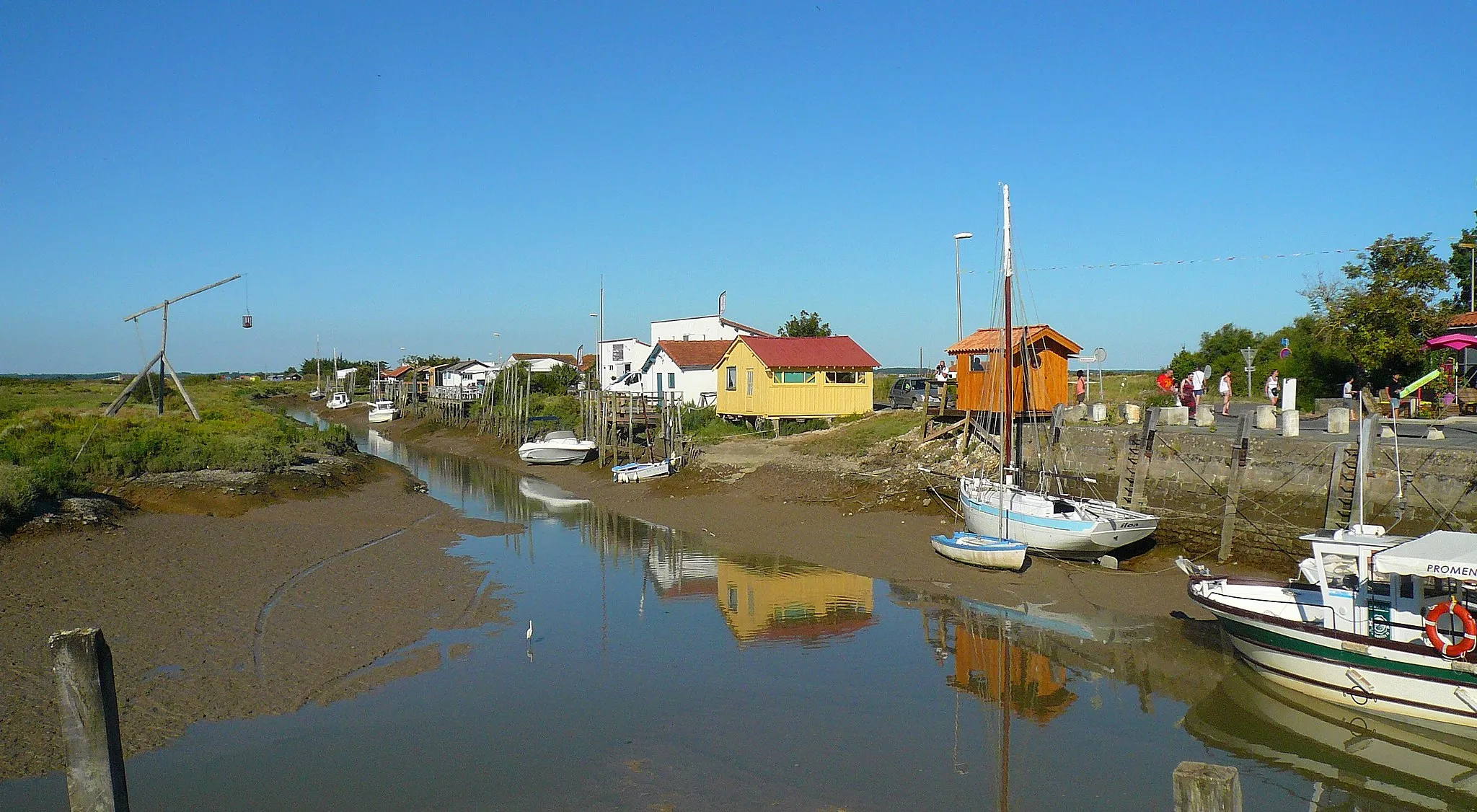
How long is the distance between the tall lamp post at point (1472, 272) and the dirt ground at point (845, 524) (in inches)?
763

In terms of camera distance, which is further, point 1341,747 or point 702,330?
point 702,330

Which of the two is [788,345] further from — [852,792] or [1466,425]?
[852,792]

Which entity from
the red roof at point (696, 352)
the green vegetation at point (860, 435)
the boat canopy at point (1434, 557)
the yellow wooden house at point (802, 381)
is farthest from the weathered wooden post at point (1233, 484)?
the red roof at point (696, 352)

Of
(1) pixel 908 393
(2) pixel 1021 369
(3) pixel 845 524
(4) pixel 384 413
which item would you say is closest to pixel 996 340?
(2) pixel 1021 369

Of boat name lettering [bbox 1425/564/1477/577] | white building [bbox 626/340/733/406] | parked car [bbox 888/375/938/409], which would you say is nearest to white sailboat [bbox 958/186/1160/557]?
boat name lettering [bbox 1425/564/1477/577]

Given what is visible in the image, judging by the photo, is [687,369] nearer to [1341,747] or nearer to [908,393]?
[908,393]

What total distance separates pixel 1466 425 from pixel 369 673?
79.9ft

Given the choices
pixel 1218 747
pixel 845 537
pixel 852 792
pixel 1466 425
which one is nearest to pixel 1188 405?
pixel 1466 425

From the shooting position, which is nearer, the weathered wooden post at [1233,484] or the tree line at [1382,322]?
the weathered wooden post at [1233,484]

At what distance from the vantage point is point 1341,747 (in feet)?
40.9

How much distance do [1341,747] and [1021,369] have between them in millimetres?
17072

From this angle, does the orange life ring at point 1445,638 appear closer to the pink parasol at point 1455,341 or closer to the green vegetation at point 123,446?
the pink parasol at point 1455,341

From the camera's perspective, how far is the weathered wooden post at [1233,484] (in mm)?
20188

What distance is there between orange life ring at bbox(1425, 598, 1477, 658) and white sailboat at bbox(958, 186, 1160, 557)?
7.98m
